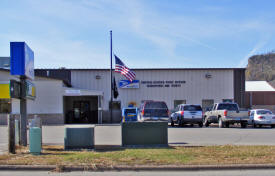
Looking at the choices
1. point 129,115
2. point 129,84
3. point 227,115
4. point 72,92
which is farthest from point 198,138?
point 129,84

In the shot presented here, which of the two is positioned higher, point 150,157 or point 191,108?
point 191,108

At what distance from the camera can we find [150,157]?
1032 centimetres

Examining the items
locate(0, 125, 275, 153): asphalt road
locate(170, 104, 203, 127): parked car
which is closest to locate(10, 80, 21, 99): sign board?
locate(0, 125, 275, 153): asphalt road

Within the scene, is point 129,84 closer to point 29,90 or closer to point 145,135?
point 29,90

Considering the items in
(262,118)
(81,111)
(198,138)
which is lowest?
(198,138)

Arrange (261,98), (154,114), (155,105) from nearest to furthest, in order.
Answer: (154,114)
(155,105)
(261,98)

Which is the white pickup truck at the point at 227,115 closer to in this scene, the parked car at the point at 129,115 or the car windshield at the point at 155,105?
the car windshield at the point at 155,105

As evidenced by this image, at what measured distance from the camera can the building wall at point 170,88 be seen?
36375 mm

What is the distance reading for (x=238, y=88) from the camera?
1459 inches

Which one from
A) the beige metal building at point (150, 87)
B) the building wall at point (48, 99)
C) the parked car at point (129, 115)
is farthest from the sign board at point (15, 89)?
the beige metal building at point (150, 87)

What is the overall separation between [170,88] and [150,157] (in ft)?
87.1

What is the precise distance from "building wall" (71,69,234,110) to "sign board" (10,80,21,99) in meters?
23.1

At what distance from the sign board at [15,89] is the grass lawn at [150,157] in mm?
2032
